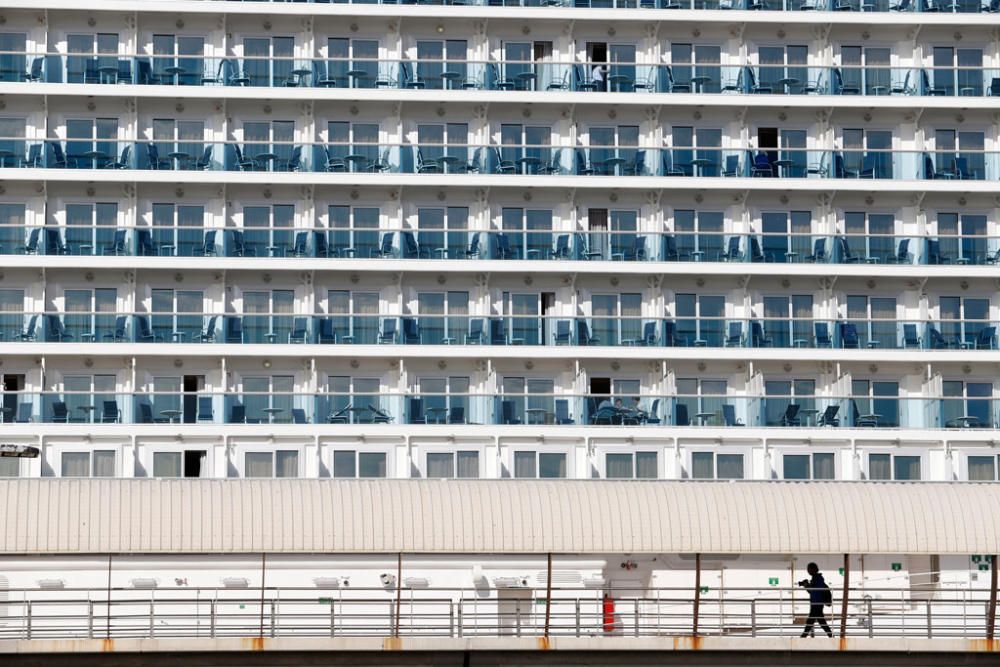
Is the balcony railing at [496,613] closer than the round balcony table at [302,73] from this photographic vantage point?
Yes

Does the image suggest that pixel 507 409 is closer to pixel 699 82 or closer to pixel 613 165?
pixel 613 165

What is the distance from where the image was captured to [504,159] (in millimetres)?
69062

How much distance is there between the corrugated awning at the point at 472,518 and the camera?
157 feet

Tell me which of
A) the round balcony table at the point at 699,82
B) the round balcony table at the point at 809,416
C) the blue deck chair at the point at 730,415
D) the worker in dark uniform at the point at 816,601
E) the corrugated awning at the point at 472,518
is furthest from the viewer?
the round balcony table at the point at 699,82

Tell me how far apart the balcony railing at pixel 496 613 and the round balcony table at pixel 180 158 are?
1598 centimetres

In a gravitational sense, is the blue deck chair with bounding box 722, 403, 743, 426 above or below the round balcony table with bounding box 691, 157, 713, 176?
below

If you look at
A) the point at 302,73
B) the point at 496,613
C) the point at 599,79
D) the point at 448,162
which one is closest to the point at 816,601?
the point at 496,613

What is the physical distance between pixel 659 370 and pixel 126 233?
56.0ft

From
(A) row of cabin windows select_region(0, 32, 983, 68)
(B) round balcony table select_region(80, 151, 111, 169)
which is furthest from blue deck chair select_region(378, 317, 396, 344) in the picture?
(B) round balcony table select_region(80, 151, 111, 169)

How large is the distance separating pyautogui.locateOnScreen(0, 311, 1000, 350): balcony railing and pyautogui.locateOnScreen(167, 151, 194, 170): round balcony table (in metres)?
4.73

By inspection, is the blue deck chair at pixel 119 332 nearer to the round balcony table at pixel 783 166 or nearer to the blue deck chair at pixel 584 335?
the blue deck chair at pixel 584 335

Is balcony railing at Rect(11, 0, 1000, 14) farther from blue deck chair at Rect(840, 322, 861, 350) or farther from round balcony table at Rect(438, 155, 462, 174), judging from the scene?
blue deck chair at Rect(840, 322, 861, 350)

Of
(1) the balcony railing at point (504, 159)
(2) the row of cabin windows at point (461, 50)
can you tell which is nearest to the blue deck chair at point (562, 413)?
(1) the balcony railing at point (504, 159)

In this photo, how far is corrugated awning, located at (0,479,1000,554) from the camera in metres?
47.7
